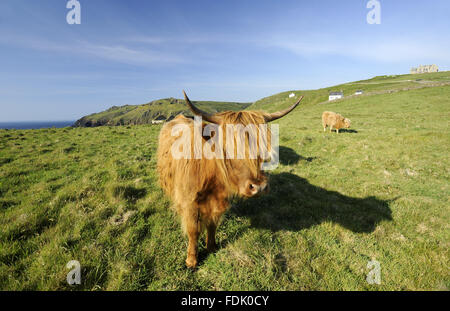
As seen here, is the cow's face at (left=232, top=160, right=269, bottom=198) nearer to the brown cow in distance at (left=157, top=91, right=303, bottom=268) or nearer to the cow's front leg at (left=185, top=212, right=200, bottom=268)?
the brown cow in distance at (left=157, top=91, right=303, bottom=268)

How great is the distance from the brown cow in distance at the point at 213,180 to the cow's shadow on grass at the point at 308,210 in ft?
4.78

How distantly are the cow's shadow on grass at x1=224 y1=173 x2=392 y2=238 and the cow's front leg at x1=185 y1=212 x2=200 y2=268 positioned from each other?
1456 millimetres

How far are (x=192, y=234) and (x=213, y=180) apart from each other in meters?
1.03

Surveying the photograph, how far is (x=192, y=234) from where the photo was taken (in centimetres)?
316

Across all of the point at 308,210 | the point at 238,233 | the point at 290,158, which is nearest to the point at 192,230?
the point at 238,233

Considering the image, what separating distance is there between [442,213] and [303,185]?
337cm

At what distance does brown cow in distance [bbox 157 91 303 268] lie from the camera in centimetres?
257

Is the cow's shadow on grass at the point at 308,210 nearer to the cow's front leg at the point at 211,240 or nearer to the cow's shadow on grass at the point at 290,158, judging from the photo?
the cow's front leg at the point at 211,240

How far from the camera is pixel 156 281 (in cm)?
272

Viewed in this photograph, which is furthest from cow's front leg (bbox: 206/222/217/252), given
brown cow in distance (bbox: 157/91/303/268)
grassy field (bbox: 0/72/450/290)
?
grassy field (bbox: 0/72/450/290)

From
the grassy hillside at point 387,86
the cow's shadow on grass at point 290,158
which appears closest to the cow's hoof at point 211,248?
the cow's shadow on grass at point 290,158

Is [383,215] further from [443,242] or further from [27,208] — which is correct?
[27,208]

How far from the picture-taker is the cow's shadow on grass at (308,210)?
433cm
